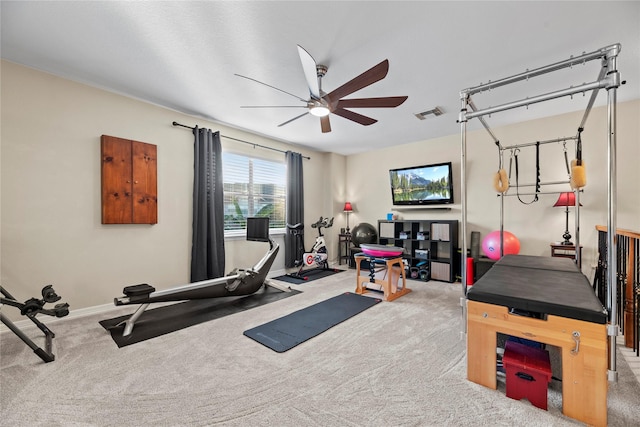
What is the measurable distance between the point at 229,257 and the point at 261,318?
6.09 feet

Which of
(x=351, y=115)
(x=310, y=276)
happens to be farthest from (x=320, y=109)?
(x=310, y=276)

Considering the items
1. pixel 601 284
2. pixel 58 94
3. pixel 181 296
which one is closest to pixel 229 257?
pixel 181 296

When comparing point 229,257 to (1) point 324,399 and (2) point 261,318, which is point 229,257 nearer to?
(2) point 261,318

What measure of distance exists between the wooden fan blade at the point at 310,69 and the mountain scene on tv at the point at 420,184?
135 inches

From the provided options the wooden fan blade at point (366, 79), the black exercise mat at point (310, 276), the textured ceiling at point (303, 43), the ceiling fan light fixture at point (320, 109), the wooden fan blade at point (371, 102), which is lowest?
the black exercise mat at point (310, 276)

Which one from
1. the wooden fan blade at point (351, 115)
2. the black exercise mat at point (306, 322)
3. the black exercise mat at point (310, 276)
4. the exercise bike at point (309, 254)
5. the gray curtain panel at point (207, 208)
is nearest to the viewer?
the black exercise mat at point (306, 322)

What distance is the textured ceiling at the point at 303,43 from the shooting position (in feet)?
6.59

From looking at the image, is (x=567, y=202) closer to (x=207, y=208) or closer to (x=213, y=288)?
(x=213, y=288)

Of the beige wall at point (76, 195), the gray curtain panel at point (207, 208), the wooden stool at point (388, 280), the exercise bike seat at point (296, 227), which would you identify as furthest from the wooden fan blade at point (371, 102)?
the exercise bike seat at point (296, 227)

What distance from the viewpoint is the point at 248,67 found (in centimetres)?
276

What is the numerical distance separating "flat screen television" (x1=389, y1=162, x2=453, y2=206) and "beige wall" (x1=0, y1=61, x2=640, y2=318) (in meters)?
0.21

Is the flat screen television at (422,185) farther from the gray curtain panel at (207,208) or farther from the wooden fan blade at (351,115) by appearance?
the gray curtain panel at (207,208)

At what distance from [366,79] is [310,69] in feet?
1.53

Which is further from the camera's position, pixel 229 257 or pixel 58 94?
pixel 229 257
